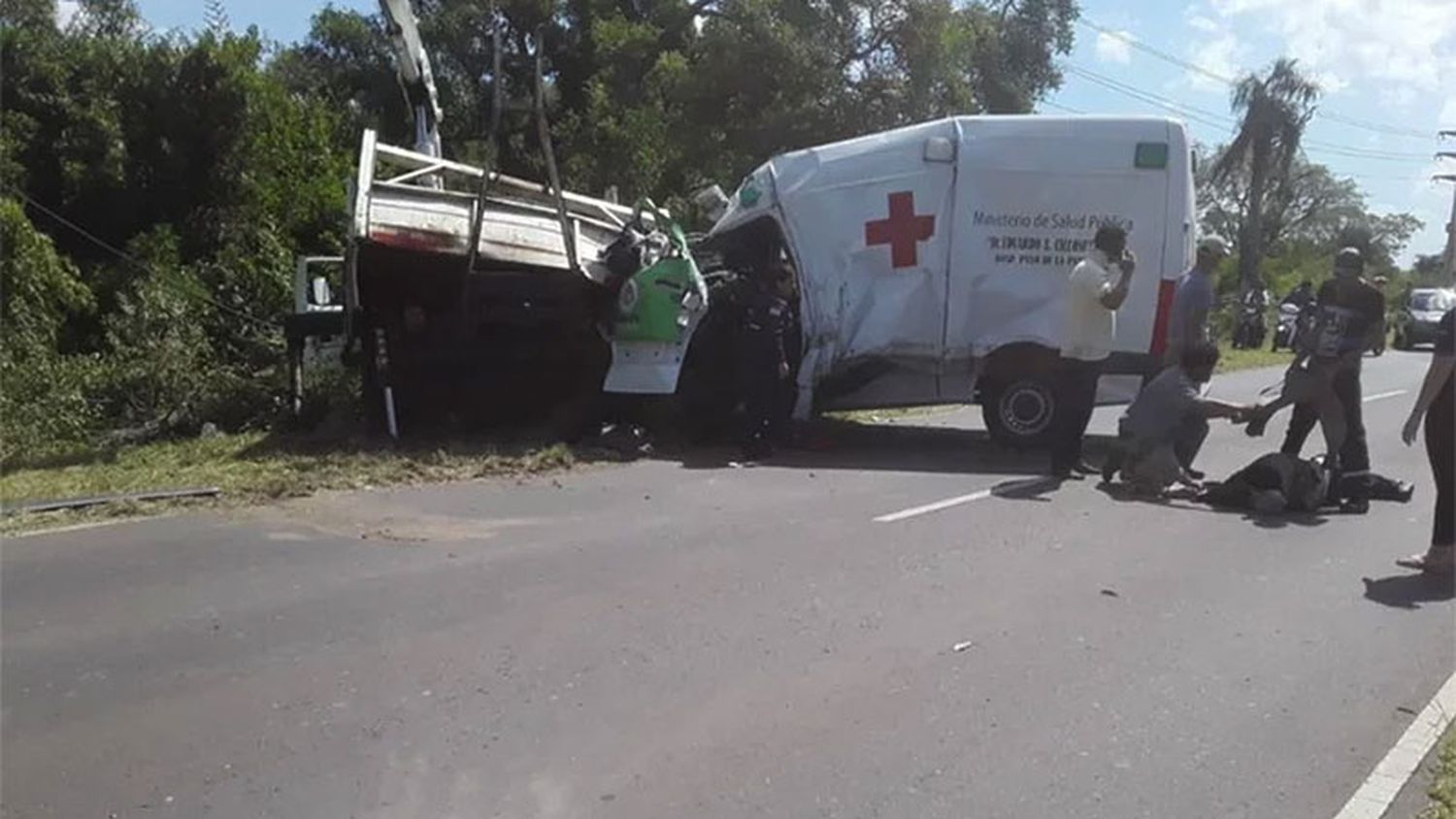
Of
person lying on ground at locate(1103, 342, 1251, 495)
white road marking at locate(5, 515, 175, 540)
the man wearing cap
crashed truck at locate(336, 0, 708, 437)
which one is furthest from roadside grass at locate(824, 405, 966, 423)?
white road marking at locate(5, 515, 175, 540)

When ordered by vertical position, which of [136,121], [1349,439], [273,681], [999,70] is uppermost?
[999,70]

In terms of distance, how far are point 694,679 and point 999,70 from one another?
26.1 meters

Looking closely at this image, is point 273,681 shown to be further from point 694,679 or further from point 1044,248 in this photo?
point 1044,248

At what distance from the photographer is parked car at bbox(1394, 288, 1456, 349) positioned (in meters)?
33.5

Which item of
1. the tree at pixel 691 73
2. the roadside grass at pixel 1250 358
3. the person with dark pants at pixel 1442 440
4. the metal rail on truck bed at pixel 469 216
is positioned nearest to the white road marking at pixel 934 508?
the person with dark pants at pixel 1442 440

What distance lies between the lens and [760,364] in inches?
427

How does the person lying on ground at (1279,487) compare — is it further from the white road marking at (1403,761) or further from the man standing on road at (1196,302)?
the white road marking at (1403,761)

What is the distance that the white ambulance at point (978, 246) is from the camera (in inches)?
421

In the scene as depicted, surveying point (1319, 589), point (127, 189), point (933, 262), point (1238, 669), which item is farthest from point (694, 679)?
point (127, 189)

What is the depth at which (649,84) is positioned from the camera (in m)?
25.9

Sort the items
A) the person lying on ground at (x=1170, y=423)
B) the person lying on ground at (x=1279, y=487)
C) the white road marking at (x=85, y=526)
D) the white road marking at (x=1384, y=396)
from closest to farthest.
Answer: the white road marking at (x=85, y=526), the person lying on ground at (x=1279, y=487), the person lying on ground at (x=1170, y=423), the white road marking at (x=1384, y=396)

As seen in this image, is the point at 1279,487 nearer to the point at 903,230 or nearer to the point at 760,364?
the point at 903,230

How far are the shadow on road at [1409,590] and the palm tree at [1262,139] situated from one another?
1465 inches

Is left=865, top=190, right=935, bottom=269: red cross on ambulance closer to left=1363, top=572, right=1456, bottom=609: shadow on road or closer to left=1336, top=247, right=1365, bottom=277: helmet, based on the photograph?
left=1336, top=247, right=1365, bottom=277: helmet
